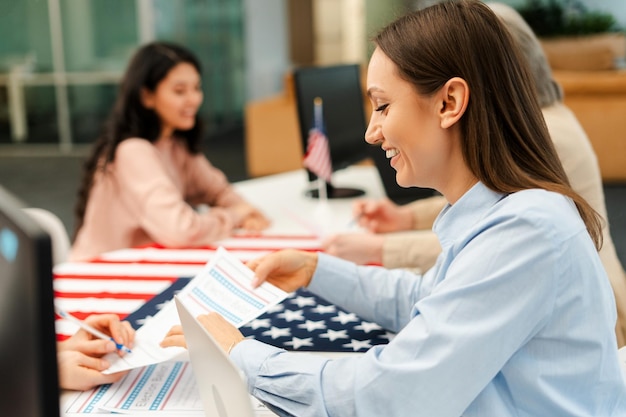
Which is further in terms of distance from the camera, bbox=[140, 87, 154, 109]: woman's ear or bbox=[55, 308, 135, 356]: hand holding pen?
bbox=[140, 87, 154, 109]: woman's ear

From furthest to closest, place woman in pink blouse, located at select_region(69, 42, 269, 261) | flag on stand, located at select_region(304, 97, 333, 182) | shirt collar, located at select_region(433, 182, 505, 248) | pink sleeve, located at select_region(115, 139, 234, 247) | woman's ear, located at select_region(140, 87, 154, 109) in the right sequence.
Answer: woman's ear, located at select_region(140, 87, 154, 109), flag on stand, located at select_region(304, 97, 333, 182), woman in pink blouse, located at select_region(69, 42, 269, 261), pink sleeve, located at select_region(115, 139, 234, 247), shirt collar, located at select_region(433, 182, 505, 248)

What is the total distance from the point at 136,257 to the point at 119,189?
497 mm

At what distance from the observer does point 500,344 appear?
0.96 metres

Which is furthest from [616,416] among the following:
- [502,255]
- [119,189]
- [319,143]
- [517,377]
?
[119,189]

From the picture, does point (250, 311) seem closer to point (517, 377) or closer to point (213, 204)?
point (517, 377)

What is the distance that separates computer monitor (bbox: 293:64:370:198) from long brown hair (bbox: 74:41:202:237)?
429mm

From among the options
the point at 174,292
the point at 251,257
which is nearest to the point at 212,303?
the point at 174,292

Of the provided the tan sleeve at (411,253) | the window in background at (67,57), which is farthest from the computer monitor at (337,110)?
the window in background at (67,57)

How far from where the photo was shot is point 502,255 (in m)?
0.98

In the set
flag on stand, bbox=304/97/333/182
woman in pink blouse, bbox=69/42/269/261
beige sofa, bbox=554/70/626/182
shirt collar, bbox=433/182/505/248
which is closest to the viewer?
shirt collar, bbox=433/182/505/248

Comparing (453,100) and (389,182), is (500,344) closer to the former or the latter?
(453,100)

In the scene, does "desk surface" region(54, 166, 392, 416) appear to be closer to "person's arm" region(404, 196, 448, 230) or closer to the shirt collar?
"person's arm" region(404, 196, 448, 230)

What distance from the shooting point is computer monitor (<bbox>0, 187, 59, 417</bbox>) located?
22.9 inches

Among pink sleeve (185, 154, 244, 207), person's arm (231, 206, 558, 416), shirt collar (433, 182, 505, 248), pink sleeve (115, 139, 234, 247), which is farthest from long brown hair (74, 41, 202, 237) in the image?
person's arm (231, 206, 558, 416)
